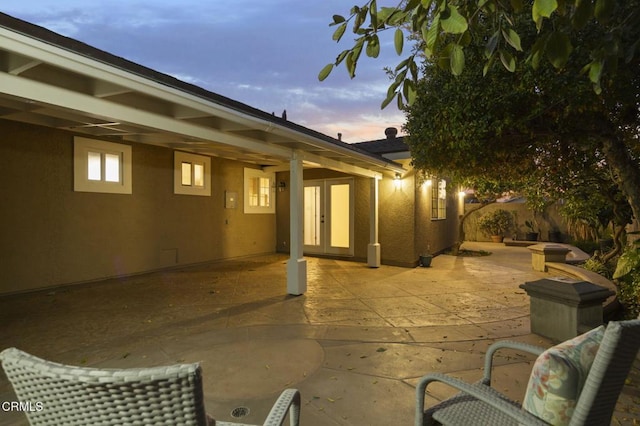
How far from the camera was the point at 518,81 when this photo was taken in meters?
3.70

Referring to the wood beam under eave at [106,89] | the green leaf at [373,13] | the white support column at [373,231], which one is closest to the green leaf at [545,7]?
the green leaf at [373,13]

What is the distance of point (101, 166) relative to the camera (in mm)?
7082

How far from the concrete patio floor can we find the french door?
119 inches

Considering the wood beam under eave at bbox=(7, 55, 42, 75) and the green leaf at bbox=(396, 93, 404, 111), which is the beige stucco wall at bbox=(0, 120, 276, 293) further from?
the green leaf at bbox=(396, 93, 404, 111)

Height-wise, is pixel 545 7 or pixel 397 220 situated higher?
pixel 545 7

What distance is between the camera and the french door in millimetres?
10422

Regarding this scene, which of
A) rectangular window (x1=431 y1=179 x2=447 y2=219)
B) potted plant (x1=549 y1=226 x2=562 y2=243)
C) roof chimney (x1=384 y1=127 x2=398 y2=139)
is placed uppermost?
roof chimney (x1=384 y1=127 x2=398 y2=139)

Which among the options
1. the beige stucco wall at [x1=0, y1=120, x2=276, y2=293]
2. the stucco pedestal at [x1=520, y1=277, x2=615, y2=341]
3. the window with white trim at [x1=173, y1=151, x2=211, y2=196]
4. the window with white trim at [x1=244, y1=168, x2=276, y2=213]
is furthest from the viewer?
the window with white trim at [x1=244, y1=168, x2=276, y2=213]

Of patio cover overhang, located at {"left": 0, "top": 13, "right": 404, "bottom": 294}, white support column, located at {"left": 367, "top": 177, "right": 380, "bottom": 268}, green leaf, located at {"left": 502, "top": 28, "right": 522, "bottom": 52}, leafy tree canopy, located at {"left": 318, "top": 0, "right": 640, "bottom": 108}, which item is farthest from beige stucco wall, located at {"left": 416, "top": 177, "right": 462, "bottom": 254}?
green leaf, located at {"left": 502, "top": 28, "right": 522, "bottom": 52}

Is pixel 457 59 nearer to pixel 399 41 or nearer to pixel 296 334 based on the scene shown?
pixel 399 41

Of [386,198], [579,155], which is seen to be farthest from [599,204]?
[386,198]

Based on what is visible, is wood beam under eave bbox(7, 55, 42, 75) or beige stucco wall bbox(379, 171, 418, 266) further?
beige stucco wall bbox(379, 171, 418, 266)

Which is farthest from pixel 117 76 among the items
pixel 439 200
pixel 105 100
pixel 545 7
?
pixel 439 200

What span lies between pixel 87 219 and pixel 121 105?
4.12 meters
